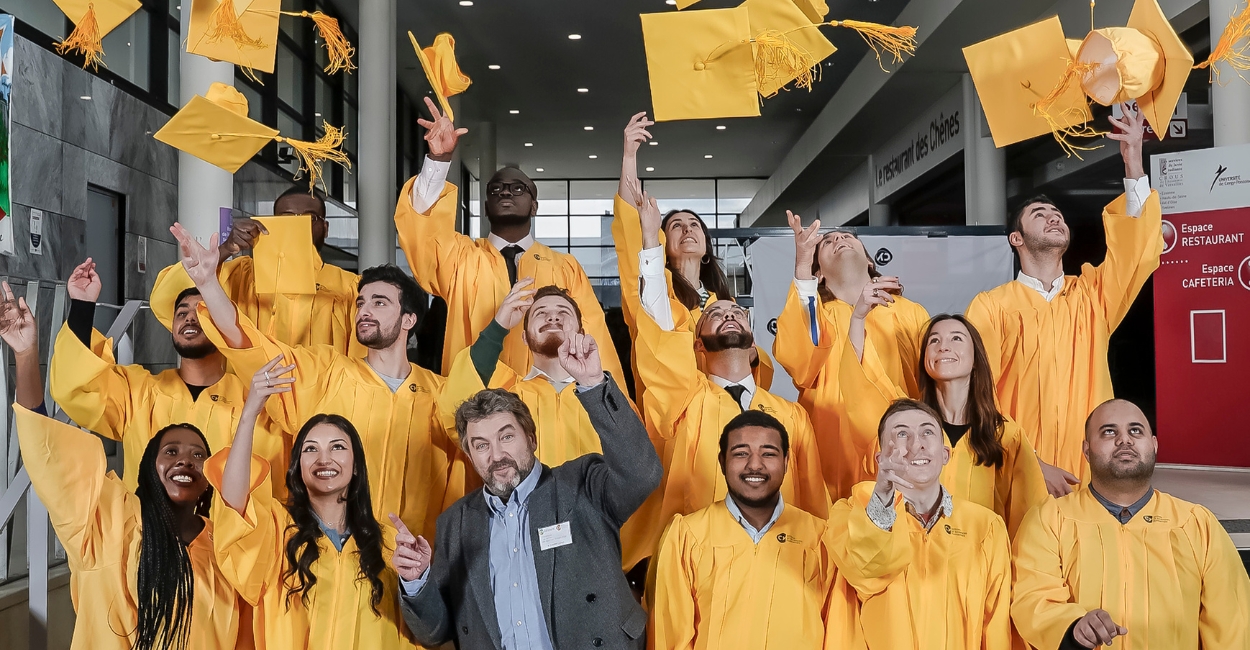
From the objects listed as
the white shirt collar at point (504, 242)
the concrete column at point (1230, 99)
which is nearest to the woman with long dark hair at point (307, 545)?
the white shirt collar at point (504, 242)

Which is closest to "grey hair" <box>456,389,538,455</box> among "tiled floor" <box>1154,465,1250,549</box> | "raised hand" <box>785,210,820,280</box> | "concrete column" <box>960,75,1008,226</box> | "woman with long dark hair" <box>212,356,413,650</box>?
"woman with long dark hair" <box>212,356,413,650</box>

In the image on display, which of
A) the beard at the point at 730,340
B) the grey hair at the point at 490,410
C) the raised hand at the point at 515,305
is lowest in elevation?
the grey hair at the point at 490,410

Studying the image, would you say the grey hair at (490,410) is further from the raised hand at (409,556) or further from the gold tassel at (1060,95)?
the gold tassel at (1060,95)

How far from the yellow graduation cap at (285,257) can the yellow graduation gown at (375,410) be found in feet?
1.20

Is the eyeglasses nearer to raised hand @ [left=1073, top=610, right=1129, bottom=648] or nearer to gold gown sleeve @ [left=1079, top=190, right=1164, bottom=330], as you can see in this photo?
gold gown sleeve @ [left=1079, top=190, right=1164, bottom=330]

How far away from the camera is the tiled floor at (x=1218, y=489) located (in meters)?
3.88

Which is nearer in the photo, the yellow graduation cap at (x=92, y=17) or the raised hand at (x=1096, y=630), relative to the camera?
the raised hand at (x=1096, y=630)

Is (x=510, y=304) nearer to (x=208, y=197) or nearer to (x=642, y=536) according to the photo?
(x=642, y=536)

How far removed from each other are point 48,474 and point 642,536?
6.44 ft

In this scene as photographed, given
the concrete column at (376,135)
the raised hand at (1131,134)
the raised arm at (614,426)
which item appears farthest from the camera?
the concrete column at (376,135)

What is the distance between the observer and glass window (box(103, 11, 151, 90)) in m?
6.13

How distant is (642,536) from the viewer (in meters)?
3.62

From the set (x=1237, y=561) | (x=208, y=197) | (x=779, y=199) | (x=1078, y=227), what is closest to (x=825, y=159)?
A: (x=779, y=199)

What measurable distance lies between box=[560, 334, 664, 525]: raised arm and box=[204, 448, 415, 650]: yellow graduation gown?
0.81 meters
